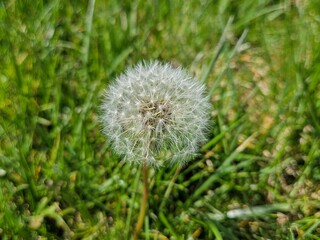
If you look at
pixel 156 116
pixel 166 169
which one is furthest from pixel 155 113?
pixel 166 169

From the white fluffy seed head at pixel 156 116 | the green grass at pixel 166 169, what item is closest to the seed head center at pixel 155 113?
the white fluffy seed head at pixel 156 116

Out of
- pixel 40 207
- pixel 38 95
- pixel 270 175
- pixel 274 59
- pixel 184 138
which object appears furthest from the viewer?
pixel 274 59

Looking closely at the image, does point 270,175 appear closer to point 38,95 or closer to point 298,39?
point 298,39

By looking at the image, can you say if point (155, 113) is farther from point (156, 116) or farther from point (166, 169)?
point (166, 169)

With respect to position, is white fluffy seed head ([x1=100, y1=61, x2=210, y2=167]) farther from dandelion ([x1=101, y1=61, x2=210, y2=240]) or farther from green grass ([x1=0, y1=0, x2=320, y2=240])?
green grass ([x1=0, y1=0, x2=320, y2=240])

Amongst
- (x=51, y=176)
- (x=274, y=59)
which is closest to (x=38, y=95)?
(x=51, y=176)

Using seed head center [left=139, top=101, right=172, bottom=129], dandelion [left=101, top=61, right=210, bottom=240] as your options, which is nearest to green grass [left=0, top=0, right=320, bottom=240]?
dandelion [left=101, top=61, right=210, bottom=240]
